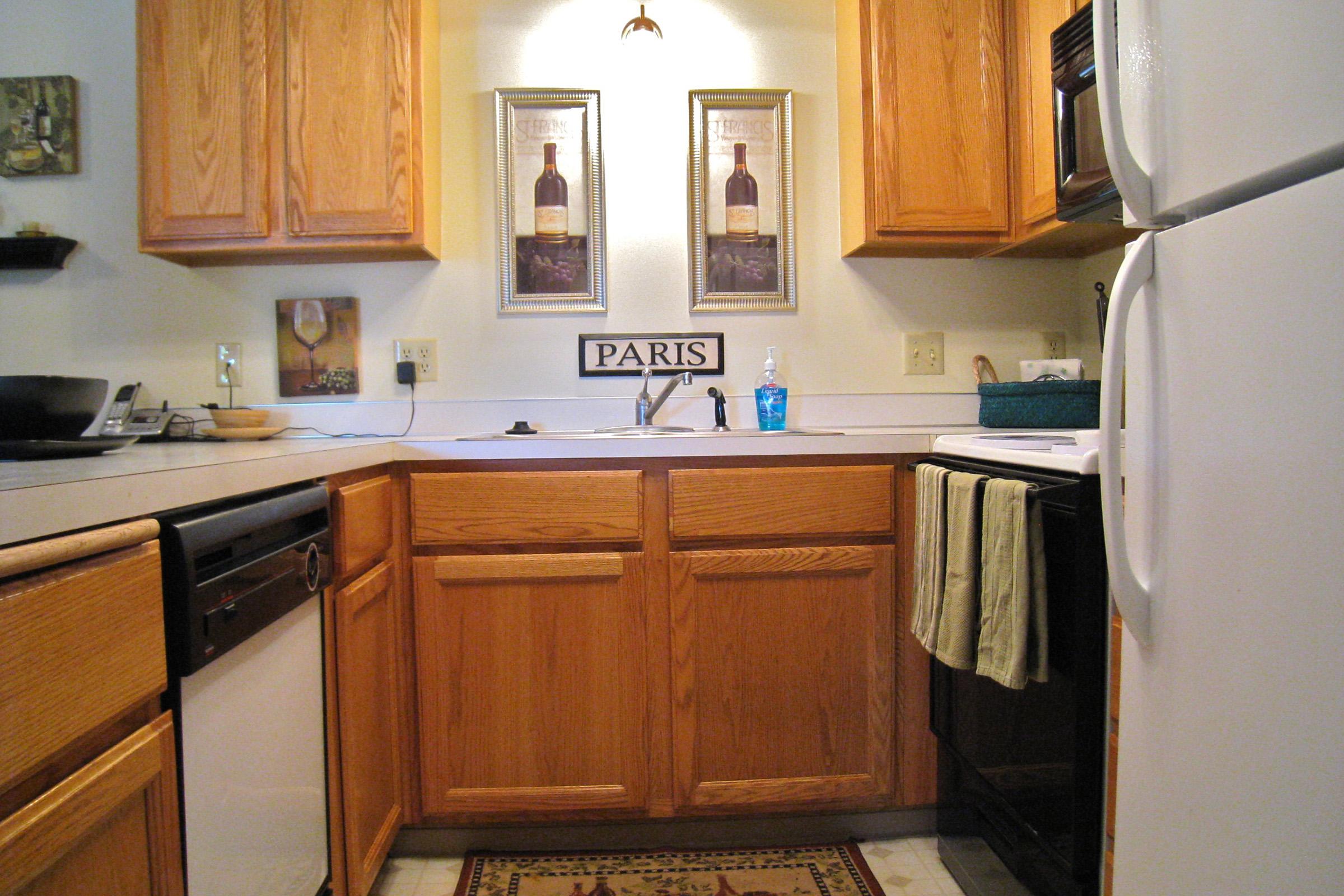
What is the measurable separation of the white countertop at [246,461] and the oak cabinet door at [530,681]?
229 mm

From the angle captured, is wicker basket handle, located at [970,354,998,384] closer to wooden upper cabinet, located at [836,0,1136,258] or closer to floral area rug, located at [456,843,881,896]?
wooden upper cabinet, located at [836,0,1136,258]

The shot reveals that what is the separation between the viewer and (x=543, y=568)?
1416mm

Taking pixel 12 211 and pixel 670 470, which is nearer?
pixel 670 470

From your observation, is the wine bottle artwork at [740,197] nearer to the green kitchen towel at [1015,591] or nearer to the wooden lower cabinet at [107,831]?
the green kitchen towel at [1015,591]

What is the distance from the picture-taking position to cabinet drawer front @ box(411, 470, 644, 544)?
1.41 metres

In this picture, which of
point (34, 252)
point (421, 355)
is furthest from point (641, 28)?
point (34, 252)

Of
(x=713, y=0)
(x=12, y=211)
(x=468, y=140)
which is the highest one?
(x=713, y=0)

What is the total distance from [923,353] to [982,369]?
174mm

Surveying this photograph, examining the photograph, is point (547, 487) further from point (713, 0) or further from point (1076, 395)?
point (713, 0)

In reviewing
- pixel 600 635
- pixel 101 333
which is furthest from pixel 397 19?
pixel 600 635

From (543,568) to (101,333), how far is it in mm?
1486

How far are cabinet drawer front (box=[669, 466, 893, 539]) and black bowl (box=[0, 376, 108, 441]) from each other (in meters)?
0.98

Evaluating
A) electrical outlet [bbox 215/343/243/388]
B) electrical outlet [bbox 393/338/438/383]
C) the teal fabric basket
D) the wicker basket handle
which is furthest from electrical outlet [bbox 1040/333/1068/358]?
electrical outlet [bbox 215/343/243/388]

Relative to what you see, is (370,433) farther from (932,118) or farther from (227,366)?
(932,118)
